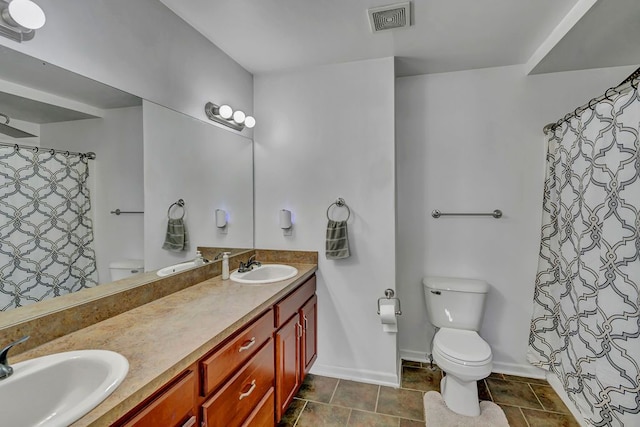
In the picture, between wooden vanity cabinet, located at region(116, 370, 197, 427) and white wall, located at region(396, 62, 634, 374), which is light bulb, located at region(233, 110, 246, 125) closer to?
white wall, located at region(396, 62, 634, 374)

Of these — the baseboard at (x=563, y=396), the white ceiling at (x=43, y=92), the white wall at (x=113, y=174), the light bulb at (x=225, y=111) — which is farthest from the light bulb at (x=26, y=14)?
the baseboard at (x=563, y=396)

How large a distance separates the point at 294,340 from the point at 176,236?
0.96m

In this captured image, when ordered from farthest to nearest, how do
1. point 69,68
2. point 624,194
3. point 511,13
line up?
1. point 511,13
2. point 624,194
3. point 69,68

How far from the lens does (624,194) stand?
1406mm

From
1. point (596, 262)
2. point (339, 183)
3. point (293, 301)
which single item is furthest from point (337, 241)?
point (596, 262)

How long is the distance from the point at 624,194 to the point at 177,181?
7.48ft

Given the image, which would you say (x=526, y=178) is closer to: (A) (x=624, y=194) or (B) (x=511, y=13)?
(A) (x=624, y=194)

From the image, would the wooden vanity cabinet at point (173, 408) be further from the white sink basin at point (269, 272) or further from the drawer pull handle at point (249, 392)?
the white sink basin at point (269, 272)

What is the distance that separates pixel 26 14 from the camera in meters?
1.02

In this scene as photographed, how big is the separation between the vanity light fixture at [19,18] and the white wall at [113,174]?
11.9 inches

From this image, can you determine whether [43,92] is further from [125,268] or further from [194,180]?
[194,180]

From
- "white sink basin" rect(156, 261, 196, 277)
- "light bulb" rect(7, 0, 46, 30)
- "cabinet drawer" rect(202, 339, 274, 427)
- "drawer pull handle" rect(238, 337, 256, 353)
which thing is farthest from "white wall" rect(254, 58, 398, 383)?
"light bulb" rect(7, 0, 46, 30)

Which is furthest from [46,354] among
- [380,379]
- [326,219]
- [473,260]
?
[473,260]

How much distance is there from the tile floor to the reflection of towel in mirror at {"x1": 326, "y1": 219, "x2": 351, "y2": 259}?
96cm
